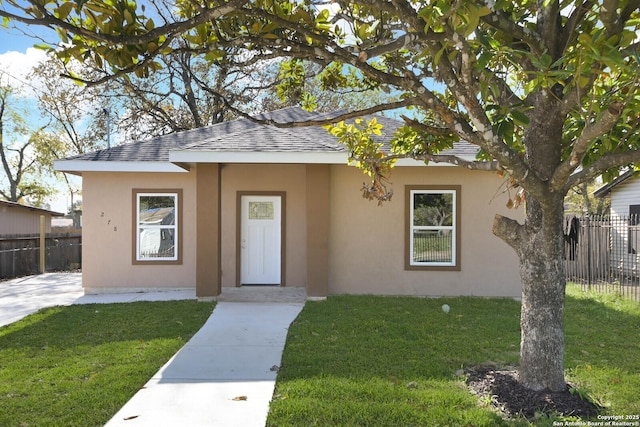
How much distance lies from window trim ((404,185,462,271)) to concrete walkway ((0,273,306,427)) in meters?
2.43

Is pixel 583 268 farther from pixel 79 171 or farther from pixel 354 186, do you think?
pixel 79 171

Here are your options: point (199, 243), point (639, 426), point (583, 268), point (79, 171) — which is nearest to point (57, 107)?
point (79, 171)

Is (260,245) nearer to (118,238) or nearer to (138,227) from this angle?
(138,227)

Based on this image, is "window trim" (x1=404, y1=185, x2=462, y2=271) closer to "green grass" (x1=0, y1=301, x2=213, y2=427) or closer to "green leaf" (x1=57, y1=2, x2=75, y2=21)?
"green grass" (x1=0, y1=301, x2=213, y2=427)

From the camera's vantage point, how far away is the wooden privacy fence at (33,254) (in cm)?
1396

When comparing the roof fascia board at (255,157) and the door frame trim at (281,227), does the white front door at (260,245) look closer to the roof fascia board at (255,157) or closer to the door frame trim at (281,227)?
the door frame trim at (281,227)

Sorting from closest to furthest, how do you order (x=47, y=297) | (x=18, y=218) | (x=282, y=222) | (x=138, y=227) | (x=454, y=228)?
(x=454, y=228) < (x=47, y=297) < (x=282, y=222) < (x=138, y=227) < (x=18, y=218)

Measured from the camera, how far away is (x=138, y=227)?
1047 centimetres

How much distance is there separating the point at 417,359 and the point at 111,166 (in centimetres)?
795

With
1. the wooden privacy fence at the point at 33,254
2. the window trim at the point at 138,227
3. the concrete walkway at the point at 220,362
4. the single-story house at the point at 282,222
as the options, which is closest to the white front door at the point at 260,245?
the single-story house at the point at 282,222

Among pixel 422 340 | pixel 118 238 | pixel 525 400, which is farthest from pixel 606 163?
pixel 118 238

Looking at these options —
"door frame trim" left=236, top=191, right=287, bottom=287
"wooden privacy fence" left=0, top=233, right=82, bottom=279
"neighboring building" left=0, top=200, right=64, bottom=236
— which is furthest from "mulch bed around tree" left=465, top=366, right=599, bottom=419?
"neighboring building" left=0, top=200, right=64, bottom=236

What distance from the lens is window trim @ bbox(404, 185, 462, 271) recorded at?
970cm

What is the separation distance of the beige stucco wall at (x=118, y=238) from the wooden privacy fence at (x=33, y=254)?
5.33 m
